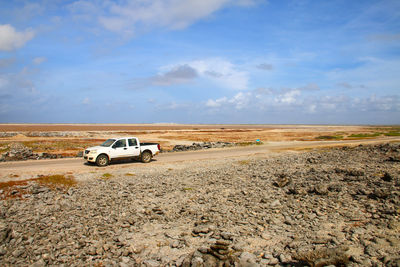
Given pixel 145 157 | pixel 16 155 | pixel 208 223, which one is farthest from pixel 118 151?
pixel 208 223

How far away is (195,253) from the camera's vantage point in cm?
788

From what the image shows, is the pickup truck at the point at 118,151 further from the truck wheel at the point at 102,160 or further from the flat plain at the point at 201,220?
the flat plain at the point at 201,220

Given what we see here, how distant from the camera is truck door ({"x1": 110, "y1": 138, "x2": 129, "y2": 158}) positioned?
23.1m

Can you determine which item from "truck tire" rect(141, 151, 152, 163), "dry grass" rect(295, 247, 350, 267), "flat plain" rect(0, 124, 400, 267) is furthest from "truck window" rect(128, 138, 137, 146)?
"dry grass" rect(295, 247, 350, 267)

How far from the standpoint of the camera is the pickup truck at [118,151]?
22391 millimetres

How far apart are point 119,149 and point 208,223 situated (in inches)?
606

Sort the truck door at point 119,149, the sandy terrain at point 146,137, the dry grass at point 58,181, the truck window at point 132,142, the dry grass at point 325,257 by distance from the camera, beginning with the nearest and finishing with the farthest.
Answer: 1. the dry grass at point 325,257
2. the dry grass at point 58,181
3. the truck door at point 119,149
4. the truck window at point 132,142
5. the sandy terrain at point 146,137

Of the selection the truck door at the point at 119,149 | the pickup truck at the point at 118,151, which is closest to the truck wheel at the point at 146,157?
the pickup truck at the point at 118,151

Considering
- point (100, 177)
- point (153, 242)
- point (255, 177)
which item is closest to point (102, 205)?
point (153, 242)

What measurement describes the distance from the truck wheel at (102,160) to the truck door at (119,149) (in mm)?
660

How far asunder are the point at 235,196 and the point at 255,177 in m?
4.80

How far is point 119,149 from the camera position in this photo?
925 inches

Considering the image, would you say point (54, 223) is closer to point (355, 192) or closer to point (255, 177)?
point (255, 177)

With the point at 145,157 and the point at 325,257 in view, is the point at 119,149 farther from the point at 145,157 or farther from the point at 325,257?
the point at 325,257
